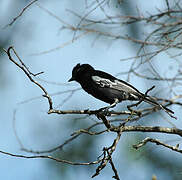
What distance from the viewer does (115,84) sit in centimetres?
641

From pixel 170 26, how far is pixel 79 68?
7.31 feet

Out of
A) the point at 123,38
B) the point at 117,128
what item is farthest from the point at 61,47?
the point at 117,128

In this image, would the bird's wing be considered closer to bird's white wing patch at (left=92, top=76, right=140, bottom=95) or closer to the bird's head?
bird's white wing patch at (left=92, top=76, right=140, bottom=95)

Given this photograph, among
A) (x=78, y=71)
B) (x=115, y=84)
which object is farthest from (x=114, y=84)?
(x=78, y=71)

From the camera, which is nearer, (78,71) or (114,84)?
(114,84)

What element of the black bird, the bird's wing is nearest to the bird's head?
the black bird

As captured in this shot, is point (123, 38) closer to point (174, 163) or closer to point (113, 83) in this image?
point (113, 83)

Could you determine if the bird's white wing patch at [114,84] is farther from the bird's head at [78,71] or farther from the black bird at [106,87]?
the bird's head at [78,71]

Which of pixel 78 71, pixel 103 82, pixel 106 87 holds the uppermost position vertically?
pixel 78 71

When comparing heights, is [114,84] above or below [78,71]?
below

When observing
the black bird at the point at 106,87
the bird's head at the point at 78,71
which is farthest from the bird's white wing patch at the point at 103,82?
the bird's head at the point at 78,71

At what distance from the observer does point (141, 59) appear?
5.23 meters

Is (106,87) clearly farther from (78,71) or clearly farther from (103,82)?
(78,71)

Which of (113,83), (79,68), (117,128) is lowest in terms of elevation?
(117,128)
